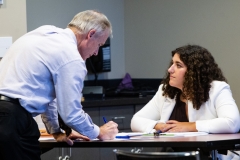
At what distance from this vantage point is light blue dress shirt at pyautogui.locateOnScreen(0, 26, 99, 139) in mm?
2502

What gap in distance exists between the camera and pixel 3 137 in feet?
8.02

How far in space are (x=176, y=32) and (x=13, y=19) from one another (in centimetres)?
202

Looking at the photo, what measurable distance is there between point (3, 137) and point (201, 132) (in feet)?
3.94

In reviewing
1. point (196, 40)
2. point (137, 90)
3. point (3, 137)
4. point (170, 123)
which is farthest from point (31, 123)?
point (196, 40)

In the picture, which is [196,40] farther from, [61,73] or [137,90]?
[61,73]

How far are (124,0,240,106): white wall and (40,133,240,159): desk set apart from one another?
7.09 feet

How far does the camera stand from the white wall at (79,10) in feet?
13.9

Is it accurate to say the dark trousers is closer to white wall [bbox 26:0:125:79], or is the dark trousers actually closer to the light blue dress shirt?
the light blue dress shirt

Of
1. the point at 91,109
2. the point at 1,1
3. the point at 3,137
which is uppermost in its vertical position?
the point at 1,1

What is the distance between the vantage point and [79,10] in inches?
198

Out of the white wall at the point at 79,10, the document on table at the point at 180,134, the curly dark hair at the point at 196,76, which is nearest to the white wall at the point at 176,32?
the white wall at the point at 79,10

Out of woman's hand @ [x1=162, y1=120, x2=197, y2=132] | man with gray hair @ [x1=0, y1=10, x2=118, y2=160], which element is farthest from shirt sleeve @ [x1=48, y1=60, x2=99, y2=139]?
woman's hand @ [x1=162, y1=120, x2=197, y2=132]

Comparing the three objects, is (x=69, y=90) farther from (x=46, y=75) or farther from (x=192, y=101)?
(x=192, y=101)

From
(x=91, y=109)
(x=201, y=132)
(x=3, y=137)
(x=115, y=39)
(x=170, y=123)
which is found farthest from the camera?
(x=115, y=39)
